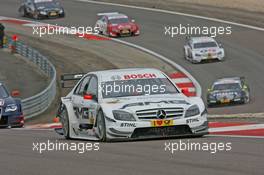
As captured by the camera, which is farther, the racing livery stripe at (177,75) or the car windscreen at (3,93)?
the racing livery stripe at (177,75)

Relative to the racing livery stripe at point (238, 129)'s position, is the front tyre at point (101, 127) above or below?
above

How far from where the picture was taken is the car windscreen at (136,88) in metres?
14.7

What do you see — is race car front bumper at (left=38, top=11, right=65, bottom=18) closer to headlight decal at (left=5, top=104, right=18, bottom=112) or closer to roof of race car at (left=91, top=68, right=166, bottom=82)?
headlight decal at (left=5, top=104, right=18, bottom=112)

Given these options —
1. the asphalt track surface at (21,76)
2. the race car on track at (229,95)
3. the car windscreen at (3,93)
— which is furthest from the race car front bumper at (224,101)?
the car windscreen at (3,93)

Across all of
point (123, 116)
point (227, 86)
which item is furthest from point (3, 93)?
point (227, 86)

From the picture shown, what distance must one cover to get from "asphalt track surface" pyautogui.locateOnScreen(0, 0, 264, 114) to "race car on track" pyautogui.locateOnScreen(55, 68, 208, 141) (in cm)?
1833

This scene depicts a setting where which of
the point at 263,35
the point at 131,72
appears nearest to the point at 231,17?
the point at 263,35

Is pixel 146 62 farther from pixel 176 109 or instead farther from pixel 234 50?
pixel 176 109

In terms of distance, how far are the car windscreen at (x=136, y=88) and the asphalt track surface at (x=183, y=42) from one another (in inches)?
728

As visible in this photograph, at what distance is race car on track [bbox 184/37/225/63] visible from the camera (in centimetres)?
4747

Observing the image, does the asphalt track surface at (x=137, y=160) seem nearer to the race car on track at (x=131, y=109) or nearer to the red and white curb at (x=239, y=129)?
the race car on track at (x=131, y=109)

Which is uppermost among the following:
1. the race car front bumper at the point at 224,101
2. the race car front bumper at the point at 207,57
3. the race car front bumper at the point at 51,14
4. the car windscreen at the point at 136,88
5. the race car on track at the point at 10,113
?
the car windscreen at the point at 136,88

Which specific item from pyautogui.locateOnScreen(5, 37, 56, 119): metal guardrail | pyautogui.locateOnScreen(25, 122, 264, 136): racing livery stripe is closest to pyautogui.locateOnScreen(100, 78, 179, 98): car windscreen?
pyautogui.locateOnScreen(25, 122, 264, 136): racing livery stripe

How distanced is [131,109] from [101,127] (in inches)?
22.4
